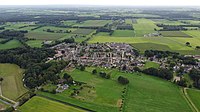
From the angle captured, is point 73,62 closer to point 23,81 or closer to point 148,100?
point 23,81

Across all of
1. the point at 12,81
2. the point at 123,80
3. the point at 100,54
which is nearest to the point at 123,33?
the point at 100,54

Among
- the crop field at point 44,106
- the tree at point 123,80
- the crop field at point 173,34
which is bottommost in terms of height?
the crop field at point 44,106

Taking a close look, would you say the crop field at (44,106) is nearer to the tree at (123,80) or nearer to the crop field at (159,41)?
the tree at (123,80)

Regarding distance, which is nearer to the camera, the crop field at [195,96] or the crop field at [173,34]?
the crop field at [195,96]

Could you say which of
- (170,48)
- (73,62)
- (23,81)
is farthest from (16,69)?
(170,48)

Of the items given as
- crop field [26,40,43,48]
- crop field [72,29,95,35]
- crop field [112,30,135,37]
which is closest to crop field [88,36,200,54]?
crop field [112,30,135,37]

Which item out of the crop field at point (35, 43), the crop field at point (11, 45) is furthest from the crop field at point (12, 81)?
the crop field at point (35, 43)

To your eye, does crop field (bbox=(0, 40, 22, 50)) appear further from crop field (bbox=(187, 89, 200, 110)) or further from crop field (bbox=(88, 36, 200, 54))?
crop field (bbox=(187, 89, 200, 110))
